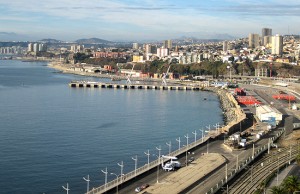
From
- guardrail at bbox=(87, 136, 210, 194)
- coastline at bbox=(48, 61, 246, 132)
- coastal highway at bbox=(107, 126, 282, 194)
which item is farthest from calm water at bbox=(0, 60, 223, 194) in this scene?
coastal highway at bbox=(107, 126, 282, 194)

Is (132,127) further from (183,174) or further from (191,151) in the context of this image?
(183,174)

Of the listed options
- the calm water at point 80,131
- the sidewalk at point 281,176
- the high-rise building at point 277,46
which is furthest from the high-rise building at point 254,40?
the sidewalk at point 281,176

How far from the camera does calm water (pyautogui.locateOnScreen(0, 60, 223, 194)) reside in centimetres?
869

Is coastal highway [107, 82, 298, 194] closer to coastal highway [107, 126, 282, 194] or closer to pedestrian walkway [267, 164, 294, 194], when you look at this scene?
coastal highway [107, 126, 282, 194]

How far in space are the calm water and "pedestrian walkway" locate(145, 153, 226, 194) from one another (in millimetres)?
1100

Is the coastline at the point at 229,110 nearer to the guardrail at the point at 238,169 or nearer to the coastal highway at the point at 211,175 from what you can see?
the coastal highway at the point at 211,175

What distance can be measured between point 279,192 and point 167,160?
11.9 ft

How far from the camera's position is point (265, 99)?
67.2 feet

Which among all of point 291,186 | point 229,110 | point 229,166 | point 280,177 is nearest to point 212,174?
point 229,166

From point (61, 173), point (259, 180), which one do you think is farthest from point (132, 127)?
point (259, 180)

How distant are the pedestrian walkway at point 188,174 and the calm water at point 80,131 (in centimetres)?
110

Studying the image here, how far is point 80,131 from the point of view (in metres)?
12.8

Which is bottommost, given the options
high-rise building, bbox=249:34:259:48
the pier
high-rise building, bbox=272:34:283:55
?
the pier

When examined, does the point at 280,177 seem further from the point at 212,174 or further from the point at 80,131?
the point at 80,131
